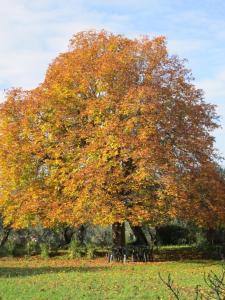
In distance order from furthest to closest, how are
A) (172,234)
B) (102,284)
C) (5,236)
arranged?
(172,234), (5,236), (102,284)

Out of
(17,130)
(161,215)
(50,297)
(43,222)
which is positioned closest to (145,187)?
(161,215)

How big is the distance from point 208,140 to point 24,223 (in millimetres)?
11476

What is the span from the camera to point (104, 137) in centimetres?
2594

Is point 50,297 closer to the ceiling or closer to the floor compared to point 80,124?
closer to the floor

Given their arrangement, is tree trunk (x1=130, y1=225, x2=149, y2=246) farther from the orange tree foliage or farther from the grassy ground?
the grassy ground

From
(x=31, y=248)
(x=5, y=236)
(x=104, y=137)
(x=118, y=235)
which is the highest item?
(x=104, y=137)

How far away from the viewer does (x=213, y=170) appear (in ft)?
92.6

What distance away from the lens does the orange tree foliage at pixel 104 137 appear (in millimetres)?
25531

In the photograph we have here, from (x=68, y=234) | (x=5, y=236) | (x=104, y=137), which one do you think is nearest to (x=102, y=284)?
(x=104, y=137)

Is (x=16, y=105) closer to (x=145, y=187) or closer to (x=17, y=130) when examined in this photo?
(x=17, y=130)

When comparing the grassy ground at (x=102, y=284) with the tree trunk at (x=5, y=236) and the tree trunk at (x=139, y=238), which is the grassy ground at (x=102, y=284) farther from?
the tree trunk at (x=5, y=236)

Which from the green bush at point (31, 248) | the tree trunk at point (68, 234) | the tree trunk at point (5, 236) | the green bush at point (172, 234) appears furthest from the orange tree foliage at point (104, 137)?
the green bush at point (172, 234)

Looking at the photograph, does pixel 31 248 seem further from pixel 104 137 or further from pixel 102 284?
pixel 102 284

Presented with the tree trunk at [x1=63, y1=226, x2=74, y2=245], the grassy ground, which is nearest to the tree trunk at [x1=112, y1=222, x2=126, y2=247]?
the grassy ground
